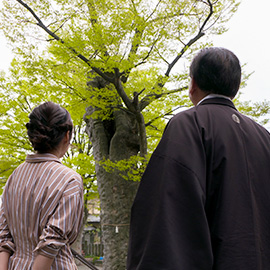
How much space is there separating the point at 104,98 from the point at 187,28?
2.28 meters

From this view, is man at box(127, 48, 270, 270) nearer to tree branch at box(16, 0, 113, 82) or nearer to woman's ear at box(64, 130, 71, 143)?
woman's ear at box(64, 130, 71, 143)

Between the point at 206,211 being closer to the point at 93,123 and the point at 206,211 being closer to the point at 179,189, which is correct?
the point at 179,189

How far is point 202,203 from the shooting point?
1100 millimetres

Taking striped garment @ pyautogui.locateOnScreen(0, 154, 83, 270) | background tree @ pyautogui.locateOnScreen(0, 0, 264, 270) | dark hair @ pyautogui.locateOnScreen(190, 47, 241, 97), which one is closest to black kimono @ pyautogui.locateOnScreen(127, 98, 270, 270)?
dark hair @ pyautogui.locateOnScreen(190, 47, 241, 97)

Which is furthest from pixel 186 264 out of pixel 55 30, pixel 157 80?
pixel 55 30

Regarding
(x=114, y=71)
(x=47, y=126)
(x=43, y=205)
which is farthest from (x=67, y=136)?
(x=114, y=71)

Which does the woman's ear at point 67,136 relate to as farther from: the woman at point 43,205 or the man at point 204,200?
the man at point 204,200

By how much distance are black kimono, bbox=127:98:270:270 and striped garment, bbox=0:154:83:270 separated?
0.43 meters

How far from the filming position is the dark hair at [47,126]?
5.34ft

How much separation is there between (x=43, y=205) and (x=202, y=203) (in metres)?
0.76

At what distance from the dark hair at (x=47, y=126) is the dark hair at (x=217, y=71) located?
673 millimetres

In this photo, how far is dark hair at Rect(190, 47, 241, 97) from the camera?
1.35 meters

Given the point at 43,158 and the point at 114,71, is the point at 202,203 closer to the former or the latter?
the point at 43,158

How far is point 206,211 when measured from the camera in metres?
1.17
